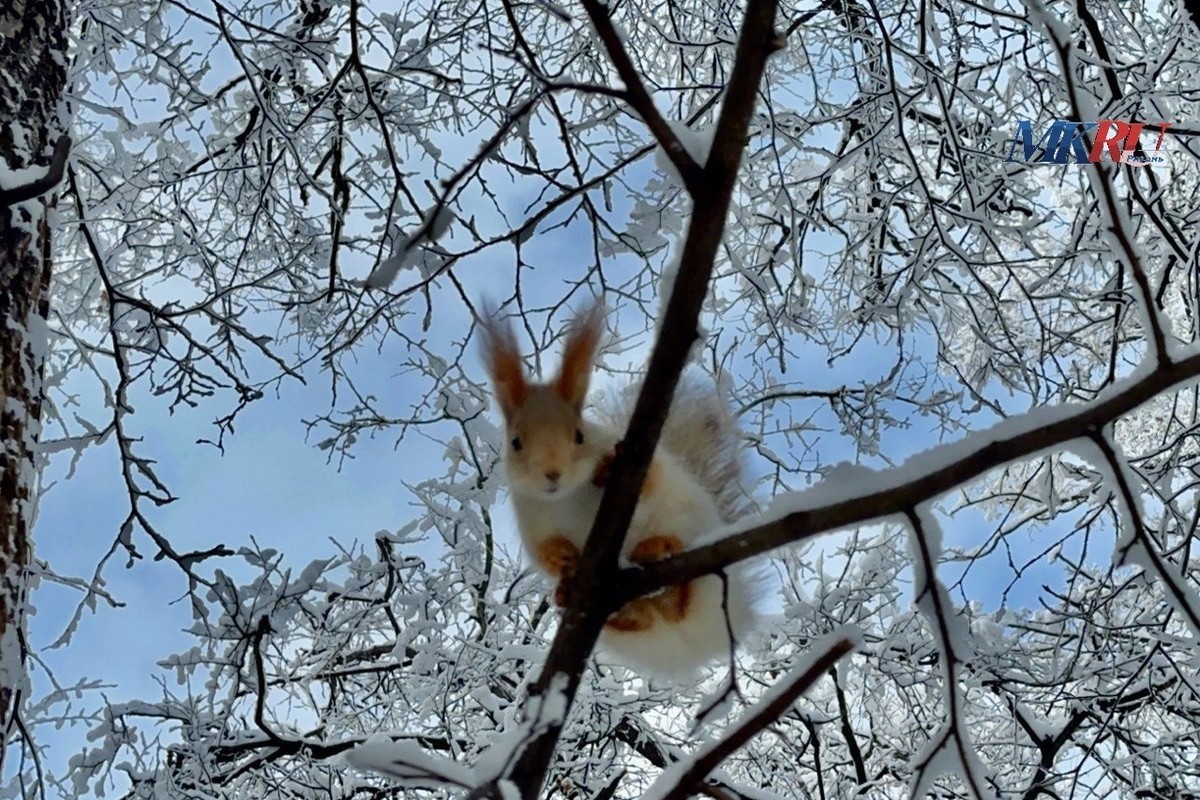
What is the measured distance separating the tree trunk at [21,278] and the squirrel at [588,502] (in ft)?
2.39

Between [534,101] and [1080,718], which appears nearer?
[534,101]

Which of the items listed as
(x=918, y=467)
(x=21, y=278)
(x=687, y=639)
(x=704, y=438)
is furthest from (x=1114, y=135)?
(x=21, y=278)

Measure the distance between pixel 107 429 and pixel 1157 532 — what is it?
2693mm

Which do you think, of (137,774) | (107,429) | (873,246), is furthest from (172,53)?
(873,246)

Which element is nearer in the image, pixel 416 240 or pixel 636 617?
pixel 416 240

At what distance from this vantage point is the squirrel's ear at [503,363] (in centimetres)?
162

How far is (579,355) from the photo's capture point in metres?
1.59

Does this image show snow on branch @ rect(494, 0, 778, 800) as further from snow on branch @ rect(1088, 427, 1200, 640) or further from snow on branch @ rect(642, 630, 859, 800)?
snow on branch @ rect(1088, 427, 1200, 640)

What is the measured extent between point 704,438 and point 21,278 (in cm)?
119

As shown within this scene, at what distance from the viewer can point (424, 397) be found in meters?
3.34

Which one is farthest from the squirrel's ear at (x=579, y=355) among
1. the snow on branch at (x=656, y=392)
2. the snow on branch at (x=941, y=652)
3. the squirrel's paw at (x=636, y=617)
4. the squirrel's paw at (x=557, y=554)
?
the snow on branch at (x=941, y=652)

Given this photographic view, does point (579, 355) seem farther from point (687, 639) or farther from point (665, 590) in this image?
point (687, 639)

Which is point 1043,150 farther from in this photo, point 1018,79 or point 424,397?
point 424,397

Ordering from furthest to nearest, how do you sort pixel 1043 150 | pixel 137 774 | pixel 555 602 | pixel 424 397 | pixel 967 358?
pixel 967 358 → pixel 424 397 → pixel 1043 150 → pixel 137 774 → pixel 555 602
